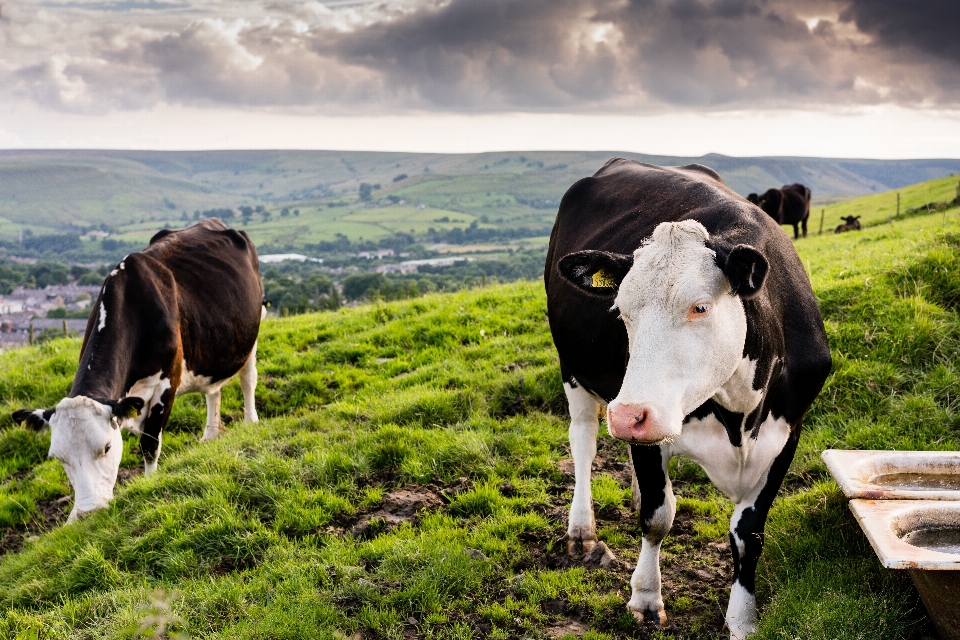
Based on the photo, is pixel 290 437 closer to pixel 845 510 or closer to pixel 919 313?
pixel 845 510

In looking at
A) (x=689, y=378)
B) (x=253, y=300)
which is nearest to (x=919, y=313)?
(x=689, y=378)

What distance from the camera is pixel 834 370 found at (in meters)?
6.95

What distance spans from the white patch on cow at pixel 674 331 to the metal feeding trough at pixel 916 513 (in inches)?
48.5

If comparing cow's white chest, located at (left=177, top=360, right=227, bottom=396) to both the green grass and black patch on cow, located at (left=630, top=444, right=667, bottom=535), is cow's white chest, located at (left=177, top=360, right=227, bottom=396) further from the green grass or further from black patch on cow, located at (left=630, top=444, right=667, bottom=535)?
the green grass

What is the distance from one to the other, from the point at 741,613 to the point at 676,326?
7.04 ft

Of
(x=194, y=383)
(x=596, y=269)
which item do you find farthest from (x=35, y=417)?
(x=596, y=269)

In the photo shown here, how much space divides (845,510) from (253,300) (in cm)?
755

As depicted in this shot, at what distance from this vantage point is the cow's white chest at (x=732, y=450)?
13.3 ft

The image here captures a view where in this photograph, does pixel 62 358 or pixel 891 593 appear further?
pixel 62 358

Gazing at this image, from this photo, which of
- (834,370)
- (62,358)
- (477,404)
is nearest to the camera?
(834,370)

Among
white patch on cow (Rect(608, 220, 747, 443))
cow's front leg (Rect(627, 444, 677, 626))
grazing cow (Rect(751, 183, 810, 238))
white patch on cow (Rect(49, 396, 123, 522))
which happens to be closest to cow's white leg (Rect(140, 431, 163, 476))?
white patch on cow (Rect(49, 396, 123, 522))

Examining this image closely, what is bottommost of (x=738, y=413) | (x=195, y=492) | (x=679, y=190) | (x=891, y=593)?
(x=195, y=492)

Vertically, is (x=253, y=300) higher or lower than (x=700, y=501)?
higher

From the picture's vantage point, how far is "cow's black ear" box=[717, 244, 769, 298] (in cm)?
315
